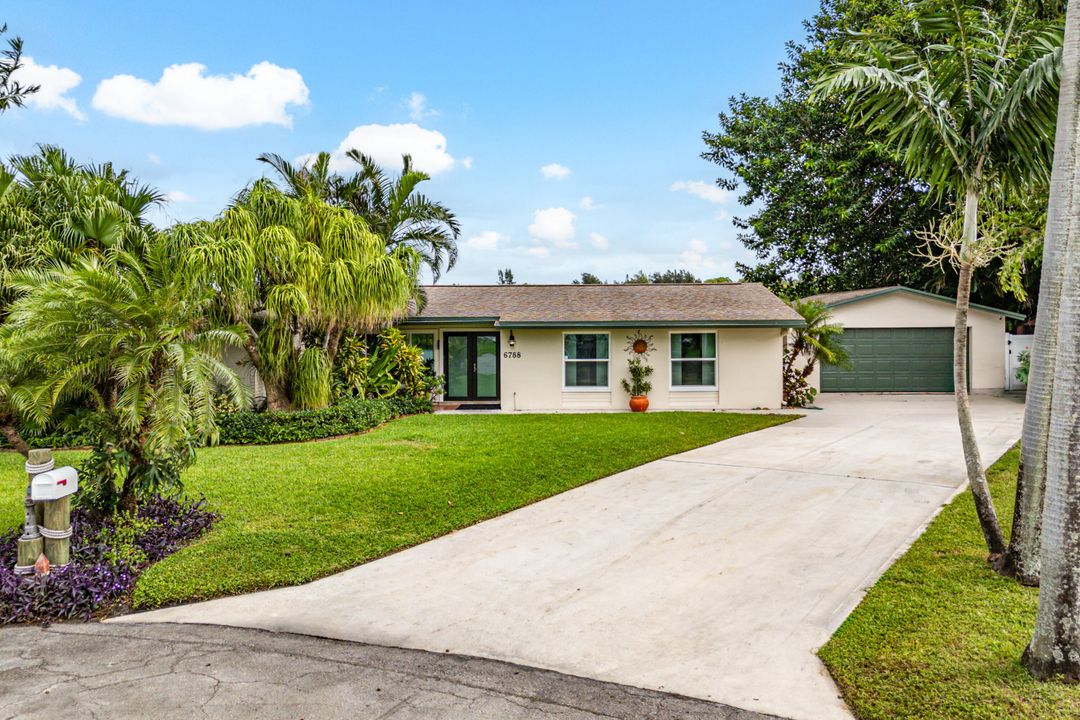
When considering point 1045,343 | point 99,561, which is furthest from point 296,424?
point 1045,343

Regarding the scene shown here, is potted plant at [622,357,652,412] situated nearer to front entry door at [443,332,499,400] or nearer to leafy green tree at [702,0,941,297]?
front entry door at [443,332,499,400]

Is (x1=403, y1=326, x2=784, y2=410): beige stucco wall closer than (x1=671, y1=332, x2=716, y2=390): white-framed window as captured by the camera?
Yes

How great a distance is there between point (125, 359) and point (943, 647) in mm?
6192

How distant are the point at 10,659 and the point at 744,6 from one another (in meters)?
17.2

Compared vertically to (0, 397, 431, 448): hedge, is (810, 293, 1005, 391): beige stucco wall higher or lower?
higher

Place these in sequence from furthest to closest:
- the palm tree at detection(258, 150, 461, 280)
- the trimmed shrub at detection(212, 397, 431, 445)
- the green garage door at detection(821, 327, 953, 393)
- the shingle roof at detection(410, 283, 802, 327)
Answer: the green garage door at detection(821, 327, 953, 393), the shingle roof at detection(410, 283, 802, 327), the palm tree at detection(258, 150, 461, 280), the trimmed shrub at detection(212, 397, 431, 445)

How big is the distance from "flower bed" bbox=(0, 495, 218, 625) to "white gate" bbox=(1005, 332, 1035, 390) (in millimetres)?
21750

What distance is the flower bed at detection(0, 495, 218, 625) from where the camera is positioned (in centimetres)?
435

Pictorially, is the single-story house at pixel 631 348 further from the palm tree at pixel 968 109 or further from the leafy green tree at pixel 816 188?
the palm tree at pixel 968 109

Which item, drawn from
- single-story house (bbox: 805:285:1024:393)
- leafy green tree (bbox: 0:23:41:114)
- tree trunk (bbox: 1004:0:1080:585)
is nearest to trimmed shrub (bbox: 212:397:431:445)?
leafy green tree (bbox: 0:23:41:114)

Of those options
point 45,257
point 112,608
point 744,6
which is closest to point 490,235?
point 744,6

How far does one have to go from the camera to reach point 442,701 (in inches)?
124

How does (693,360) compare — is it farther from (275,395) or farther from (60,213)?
(60,213)

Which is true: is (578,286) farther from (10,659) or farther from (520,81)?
(10,659)
